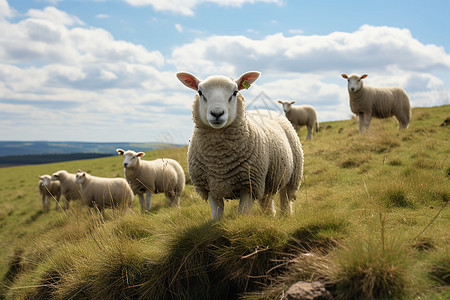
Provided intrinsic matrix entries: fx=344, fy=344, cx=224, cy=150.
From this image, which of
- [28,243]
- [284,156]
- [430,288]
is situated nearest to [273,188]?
[284,156]

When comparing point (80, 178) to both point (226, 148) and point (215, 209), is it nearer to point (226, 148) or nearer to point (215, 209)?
point (215, 209)

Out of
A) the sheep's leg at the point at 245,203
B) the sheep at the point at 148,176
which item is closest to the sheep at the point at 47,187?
the sheep at the point at 148,176

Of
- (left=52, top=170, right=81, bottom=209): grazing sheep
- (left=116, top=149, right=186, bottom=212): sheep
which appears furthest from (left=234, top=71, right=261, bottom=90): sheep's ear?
(left=52, top=170, right=81, bottom=209): grazing sheep

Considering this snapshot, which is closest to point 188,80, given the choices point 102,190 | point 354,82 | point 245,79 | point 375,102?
point 245,79

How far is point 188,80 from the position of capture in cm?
398

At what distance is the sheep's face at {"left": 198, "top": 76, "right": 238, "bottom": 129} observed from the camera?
335cm

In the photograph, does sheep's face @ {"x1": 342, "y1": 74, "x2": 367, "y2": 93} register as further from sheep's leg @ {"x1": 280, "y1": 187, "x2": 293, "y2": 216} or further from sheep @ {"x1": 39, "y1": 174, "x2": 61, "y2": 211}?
sheep @ {"x1": 39, "y1": 174, "x2": 61, "y2": 211}

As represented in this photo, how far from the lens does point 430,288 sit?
98.4 inches

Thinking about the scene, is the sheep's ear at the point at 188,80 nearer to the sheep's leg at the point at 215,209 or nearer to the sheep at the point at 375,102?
the sheep's leg at the point at 215,209

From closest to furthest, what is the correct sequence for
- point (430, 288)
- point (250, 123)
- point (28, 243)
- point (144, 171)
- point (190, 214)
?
point (430, 288) < point (250, 123) < point (190, 214) < point (28, 243) < point (144, 171)

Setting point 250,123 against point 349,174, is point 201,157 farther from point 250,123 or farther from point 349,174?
point 349,174

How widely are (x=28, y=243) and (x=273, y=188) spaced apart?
699 centimetres

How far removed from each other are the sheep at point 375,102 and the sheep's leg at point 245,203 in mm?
8564

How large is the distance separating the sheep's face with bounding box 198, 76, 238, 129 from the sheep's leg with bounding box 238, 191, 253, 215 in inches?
31.8
